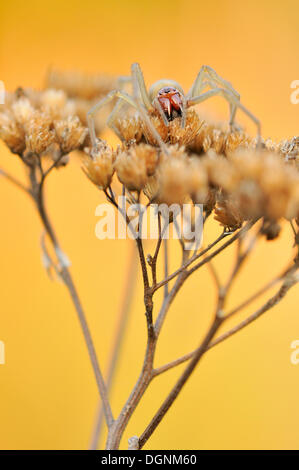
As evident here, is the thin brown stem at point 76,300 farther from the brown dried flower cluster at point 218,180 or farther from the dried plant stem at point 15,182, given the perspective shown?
the brown dried flower cluster at point 218,180

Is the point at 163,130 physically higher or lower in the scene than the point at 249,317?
higher

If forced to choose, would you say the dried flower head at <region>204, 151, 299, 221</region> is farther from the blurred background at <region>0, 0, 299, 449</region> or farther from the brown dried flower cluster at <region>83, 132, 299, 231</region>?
the blurred background at <region>0, 0, 299, 449</region>

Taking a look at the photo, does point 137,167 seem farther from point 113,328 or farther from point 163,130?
point 113,328

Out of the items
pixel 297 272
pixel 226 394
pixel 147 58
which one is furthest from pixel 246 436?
pixel 147 58

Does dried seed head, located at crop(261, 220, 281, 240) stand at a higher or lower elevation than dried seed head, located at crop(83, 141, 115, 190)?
lower

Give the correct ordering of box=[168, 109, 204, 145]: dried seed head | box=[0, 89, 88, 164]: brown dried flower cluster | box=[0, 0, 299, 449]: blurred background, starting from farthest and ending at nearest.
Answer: box=[0, 0, 299, 449]: blurred background, box=[0, 89, 88, 164]: brown dried flower cluster, box=[168, 109, 204, 145]: dried seed head

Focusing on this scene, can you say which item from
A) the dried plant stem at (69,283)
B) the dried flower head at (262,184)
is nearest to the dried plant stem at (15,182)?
the dried plant stem at (69,283)

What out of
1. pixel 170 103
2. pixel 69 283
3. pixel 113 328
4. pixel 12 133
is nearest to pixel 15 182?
pixel 12 133

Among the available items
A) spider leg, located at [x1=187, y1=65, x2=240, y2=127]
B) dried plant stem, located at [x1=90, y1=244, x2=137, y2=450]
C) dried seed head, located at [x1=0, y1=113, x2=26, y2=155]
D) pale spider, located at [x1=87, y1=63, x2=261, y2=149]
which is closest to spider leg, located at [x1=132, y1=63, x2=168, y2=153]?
pale spider, located at [x1=87, y1=63, x2=261, y2=149]
